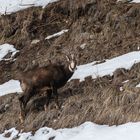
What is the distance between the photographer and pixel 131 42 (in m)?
15.6

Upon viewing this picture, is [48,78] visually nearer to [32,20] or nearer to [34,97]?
[34,97]

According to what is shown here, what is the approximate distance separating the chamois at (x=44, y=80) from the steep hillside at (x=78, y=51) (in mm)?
329

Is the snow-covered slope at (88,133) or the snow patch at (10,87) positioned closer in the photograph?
the snow-covered slope at (88,133)

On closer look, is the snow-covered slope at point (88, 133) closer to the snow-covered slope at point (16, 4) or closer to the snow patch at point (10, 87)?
the snow patch at point (10, 87)

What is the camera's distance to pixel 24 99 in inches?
557

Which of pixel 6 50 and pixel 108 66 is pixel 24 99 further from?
pixel 6 50

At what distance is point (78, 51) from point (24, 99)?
286 cm

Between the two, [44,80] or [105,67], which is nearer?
[44,80]

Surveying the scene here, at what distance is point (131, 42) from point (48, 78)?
273cm

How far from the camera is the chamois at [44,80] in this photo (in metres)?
14.0

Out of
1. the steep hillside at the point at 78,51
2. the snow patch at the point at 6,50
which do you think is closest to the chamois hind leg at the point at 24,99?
the steep hillside at the point at 78,51

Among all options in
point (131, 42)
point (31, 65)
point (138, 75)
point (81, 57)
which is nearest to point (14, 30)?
point (31, 65)

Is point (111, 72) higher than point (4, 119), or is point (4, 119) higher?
point (111, 72)

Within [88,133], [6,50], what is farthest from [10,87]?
[88,133]
